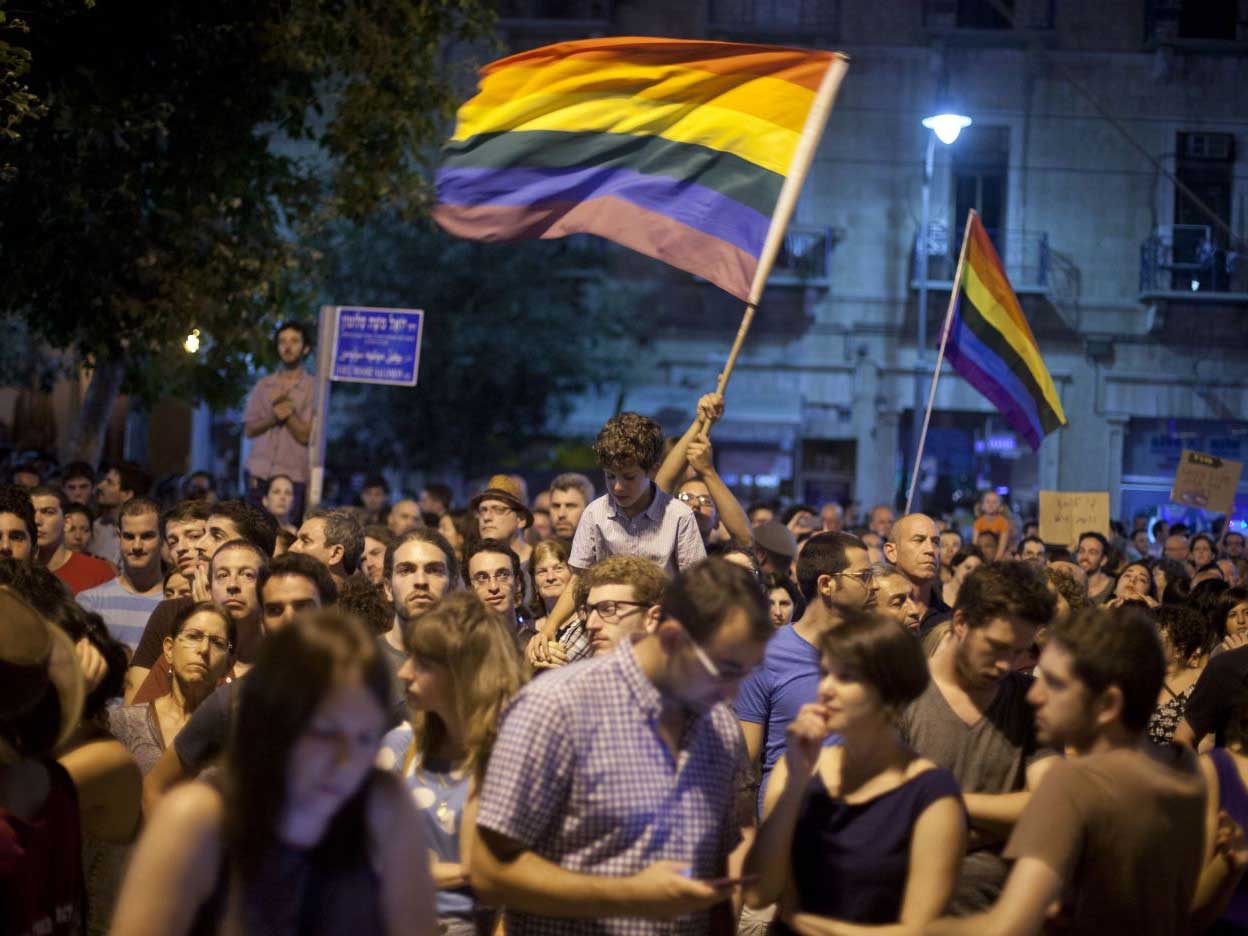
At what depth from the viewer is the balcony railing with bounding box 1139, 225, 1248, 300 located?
97.0 ft

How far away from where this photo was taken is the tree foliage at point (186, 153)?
43.1 feet

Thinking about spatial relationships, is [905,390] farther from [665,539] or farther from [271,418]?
[665,539]

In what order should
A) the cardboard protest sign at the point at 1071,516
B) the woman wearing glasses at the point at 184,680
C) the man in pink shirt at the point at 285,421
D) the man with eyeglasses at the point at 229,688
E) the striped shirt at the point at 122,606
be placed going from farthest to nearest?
the cardboard protest sign at the point at 1071,516 → the man in pink shirt at the point at 285,421 → the striped shirt at the point at 122,606 → the woman wearing glasses at the point at 184,680 → the man with eyeglasses at the point at 229,688

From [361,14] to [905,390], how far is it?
16.6 meters

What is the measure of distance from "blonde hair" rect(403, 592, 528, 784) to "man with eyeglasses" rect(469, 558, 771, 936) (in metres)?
0.50

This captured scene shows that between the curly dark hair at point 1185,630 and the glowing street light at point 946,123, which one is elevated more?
the glowing street light at point 946,123

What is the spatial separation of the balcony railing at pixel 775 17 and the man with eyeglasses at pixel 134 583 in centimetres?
2359

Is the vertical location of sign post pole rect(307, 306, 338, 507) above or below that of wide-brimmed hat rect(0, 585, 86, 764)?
above

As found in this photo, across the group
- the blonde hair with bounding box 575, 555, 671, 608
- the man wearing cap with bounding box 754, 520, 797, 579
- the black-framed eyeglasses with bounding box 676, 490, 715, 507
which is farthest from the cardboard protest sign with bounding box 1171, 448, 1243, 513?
the blonde hair with bounding box 575, 555, 671, 608

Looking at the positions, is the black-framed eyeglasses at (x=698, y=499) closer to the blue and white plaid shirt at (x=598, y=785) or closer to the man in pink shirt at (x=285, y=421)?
the man in pink shirt at (x=285, y=421)

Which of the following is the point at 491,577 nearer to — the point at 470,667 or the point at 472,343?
the point at 470,667

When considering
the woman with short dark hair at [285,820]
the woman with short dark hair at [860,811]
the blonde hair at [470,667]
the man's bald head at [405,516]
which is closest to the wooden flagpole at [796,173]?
the blonde hair at [470,667]

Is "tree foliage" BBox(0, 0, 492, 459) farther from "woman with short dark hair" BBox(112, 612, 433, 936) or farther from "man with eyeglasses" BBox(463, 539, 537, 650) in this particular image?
"woman with short dark hair" BBox(112, 612, 433, 936)

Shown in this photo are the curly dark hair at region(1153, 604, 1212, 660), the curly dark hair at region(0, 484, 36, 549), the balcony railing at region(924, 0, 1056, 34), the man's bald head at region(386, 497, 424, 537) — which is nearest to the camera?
the curly dark hair at region(1153, 604, 1212, 660)
